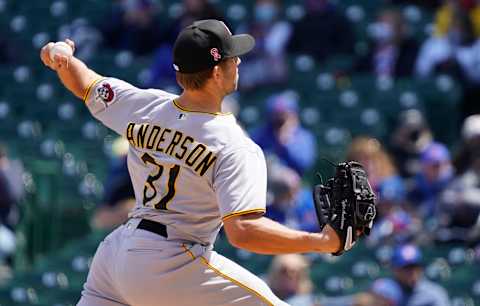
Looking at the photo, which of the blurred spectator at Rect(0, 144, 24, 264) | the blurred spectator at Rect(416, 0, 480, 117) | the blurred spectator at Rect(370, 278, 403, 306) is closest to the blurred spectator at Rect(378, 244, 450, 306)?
the blurred spectator at Rect(370, 278, 403, 306)

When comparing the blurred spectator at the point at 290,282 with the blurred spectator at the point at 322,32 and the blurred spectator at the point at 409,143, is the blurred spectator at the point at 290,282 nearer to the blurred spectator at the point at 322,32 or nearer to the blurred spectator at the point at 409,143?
the blurred spectator at the point at 409,143

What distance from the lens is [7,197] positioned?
31.6 ft

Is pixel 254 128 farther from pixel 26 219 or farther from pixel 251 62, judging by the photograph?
pixel 26 219

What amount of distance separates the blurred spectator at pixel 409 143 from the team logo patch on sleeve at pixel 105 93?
15.0 ft

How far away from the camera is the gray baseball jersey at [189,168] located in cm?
427

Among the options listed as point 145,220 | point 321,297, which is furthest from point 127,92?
point 321,297

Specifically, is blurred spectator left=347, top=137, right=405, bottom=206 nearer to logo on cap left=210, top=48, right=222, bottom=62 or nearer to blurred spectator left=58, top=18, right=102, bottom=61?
logo on cap left=210, top=48, right=222, bottom=62

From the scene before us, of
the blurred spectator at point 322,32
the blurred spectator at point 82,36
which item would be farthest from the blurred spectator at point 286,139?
the blurred spectator at point 82,36

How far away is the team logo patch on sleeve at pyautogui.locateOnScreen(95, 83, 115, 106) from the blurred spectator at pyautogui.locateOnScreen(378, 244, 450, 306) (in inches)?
119

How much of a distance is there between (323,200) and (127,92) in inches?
35.5

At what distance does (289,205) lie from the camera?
321 inches

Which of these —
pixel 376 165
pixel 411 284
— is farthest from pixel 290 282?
Answer: pixel 376 165

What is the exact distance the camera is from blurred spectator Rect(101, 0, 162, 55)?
11891mm

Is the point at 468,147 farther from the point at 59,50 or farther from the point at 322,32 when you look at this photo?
the point at 59,50
